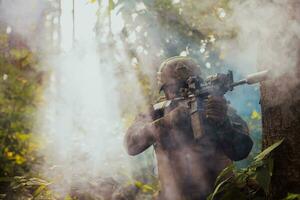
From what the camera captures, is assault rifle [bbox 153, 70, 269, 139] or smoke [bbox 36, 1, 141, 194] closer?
assault rifle [bbox 153, 70, 269, 139]

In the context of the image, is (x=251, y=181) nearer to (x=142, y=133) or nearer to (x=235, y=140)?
(x=235, y=140)

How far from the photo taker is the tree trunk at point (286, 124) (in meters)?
1.99

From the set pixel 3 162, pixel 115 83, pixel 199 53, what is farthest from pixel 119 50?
pixel 3 162

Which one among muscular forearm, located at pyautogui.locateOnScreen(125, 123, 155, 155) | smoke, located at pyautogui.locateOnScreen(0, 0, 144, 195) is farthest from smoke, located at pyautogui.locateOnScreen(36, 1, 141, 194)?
→ muscular forearm, located at pyautogui.locateOnScreen(125, 123, 155, 155)

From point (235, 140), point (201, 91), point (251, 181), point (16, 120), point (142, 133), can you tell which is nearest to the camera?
point (251, 181)

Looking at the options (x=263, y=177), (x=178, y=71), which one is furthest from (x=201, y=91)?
(x=263, y=177)

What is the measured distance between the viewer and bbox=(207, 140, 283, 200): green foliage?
6.55 feet

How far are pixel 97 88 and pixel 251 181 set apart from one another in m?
7.61

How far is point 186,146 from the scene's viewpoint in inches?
138

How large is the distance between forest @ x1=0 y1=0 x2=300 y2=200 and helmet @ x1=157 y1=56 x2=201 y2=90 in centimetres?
46

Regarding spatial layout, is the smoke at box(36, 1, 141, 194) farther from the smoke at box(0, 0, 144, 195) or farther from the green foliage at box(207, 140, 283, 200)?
the green foliage at box(207, 140, 283, 200)

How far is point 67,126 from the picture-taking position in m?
9.41

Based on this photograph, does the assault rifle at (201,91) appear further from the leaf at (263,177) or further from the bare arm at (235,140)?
the leaf at (263,177)

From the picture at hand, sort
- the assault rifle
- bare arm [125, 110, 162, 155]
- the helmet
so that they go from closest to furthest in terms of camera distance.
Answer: the assault rifle → bare arm [125, 110, 162, 155] → the helmet
